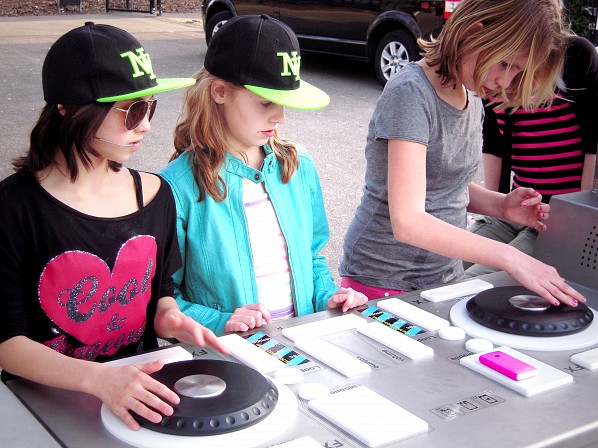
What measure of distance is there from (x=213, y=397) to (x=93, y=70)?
0.74 meters

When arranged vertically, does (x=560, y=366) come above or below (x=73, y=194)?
below

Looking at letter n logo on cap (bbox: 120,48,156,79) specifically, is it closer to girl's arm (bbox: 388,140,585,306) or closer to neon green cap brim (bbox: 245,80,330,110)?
neon green cap brim (bbox: 245,80,330,110)

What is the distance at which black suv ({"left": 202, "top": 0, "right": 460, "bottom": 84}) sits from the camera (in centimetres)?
801

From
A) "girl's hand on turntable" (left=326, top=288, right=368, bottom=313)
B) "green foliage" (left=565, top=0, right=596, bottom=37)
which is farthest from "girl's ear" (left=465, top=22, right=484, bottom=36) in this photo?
"green foliage" (left=565, top=0, right=596, bottom=37)

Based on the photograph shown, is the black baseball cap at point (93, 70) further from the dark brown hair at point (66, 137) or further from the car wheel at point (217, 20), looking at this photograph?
the car wheel at point (217, 20)

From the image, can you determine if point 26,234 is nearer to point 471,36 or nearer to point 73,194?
point 73,194

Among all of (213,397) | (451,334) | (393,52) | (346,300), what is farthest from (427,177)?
(393,52)

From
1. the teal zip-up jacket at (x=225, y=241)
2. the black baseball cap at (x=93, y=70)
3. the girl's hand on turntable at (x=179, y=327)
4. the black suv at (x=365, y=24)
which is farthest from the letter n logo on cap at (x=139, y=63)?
the black suv at (x=365, y=24)

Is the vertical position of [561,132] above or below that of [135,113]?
below

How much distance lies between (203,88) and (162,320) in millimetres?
637

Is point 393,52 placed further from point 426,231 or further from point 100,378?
point 100,378

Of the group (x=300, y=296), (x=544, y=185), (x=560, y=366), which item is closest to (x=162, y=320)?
(x=300, y=296)

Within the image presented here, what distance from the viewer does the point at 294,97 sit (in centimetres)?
197

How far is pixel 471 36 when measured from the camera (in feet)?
6.54
